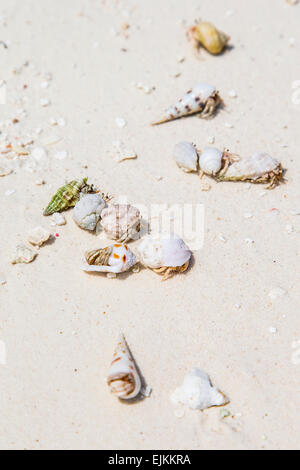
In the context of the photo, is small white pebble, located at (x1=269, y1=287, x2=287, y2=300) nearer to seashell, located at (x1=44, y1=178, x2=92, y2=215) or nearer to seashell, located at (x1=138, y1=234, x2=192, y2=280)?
seashell, located at (x1=138, y1=234, x2=192, y2=280)

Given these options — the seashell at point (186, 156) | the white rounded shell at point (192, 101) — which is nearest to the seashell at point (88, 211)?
the seashell at point (186, 156)

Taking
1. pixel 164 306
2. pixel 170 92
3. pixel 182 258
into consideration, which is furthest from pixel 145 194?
pixel 170 92

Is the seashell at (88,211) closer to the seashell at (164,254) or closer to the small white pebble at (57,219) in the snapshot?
the small white pebble at (57,219)

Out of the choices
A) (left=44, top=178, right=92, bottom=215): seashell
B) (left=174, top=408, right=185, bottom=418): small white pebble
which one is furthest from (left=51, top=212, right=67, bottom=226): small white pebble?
(left=174, top=408, right=185, bottom=418): small white pebble

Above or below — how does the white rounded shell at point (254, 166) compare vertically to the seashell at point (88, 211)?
above

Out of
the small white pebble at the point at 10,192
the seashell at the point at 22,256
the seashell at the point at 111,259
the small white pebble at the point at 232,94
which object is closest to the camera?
the seashell at the point at 111,259

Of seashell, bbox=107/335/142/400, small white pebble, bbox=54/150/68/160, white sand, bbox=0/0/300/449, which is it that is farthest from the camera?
small white pebble, bbox=54/150/68/160

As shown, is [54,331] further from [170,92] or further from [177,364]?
[170,92]
